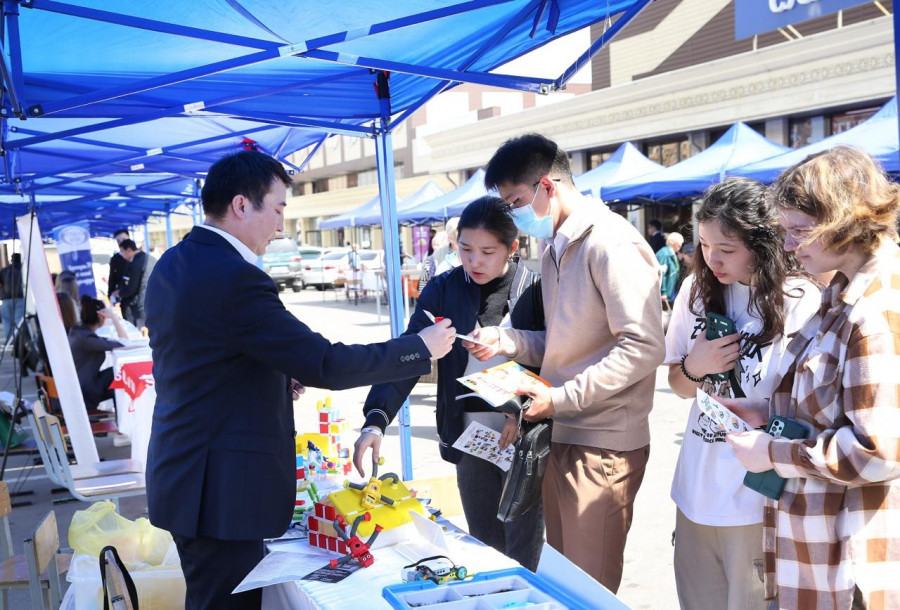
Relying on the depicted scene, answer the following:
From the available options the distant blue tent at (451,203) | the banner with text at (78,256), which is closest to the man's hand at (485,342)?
the banner with text at (78,256)

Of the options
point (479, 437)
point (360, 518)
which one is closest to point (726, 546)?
point (479, 437)

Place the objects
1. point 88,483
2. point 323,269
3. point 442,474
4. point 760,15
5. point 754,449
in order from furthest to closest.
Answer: point 323,269, point 760,15, point 442,474, point 88,483, point 754,449

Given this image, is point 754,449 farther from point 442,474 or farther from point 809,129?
point 809,129

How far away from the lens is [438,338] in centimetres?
237

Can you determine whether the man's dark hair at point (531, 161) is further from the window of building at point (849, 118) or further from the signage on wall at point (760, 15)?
the window of building at point (849, 118)

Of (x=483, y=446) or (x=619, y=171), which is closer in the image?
(x=483, y=446)

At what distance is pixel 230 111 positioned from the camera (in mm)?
4793

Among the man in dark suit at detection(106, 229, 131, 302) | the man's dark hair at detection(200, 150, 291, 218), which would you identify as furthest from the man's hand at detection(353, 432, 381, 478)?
the man in dark suit at detection(106, 229, 131, 302)

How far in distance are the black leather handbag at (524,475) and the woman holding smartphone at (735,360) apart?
0.42m

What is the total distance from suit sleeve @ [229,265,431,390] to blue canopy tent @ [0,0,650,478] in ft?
4.52

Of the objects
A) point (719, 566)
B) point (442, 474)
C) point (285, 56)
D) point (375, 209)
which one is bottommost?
point (442, 474)

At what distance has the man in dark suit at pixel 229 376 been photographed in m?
2.17

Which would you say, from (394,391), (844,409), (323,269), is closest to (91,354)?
(394,391)

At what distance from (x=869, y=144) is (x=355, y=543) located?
8.91 m
